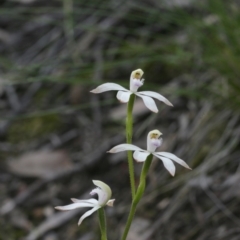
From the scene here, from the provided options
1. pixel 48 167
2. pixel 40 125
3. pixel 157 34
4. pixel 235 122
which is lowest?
pixel 235 122

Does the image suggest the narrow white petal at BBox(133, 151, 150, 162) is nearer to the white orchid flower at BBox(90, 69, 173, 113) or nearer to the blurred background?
the white orchid flower at BBox(90, 69, 173, 113)

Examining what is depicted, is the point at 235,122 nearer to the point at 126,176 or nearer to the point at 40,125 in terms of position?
the point at 126,176

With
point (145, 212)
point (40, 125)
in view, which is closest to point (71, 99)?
point (40, 125)

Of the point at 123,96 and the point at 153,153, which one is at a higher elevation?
the point at 123,96

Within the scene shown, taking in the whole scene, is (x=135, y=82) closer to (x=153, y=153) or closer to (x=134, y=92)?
(x=134, y=92)

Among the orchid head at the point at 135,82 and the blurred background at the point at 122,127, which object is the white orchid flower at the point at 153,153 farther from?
the blurred background at the point at 122,127

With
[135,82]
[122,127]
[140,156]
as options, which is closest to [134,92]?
[135,82]

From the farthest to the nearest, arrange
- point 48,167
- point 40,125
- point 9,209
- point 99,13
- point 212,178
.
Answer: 1. point 99,13
2. point 40,125
3. point 48,167
4. point 9,209
5. point 212,178

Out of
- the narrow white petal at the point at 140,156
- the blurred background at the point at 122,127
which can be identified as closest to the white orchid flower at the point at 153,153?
the narrow white petal at the point at 140,156
